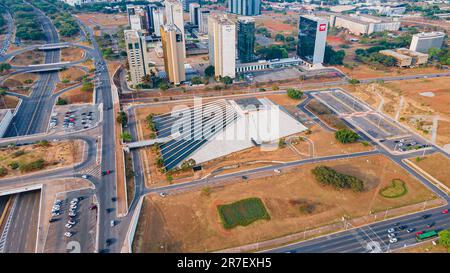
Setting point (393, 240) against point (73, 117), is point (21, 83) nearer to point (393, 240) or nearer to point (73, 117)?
point (73, 117)

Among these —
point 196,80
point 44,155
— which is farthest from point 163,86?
point 44,155

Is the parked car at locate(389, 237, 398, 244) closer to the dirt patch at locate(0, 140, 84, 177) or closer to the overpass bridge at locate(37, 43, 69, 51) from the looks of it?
the dirt patch at locate(0, 140, 84, 177)

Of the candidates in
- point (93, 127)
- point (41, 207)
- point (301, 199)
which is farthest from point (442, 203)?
point (93, 127)

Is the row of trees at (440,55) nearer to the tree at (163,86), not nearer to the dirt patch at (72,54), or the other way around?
the tree at (163,86)

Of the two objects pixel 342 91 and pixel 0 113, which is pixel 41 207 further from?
pixel 342 91

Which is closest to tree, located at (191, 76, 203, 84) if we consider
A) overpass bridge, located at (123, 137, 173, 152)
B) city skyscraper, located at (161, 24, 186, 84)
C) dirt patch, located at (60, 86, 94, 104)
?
city skyscraper, located at (161, 24, 186, 84)

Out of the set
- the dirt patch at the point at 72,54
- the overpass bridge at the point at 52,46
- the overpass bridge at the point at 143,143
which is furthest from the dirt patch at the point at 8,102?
the overpass bridge at the point at 52,46

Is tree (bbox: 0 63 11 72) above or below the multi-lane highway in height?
above
